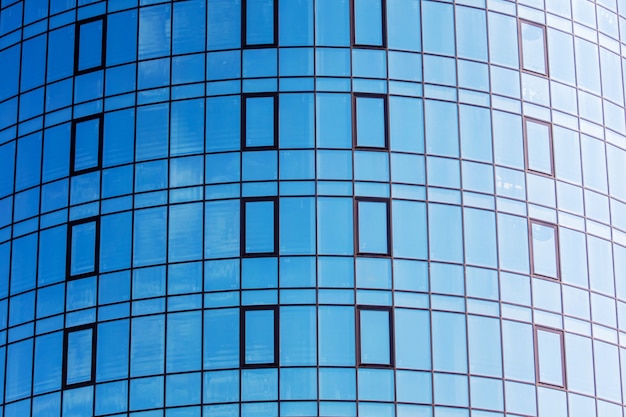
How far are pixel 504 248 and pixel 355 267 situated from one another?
450cm

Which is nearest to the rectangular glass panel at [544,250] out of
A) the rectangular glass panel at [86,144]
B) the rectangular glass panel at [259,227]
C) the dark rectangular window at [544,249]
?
the dark rectangular window at [544,249]

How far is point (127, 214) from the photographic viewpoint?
49531mm

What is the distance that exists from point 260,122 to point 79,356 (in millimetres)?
8291

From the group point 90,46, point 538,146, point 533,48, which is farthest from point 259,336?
point 533,48

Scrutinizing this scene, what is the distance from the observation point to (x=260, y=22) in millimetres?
50375

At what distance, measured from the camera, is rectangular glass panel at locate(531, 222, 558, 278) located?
49.8 metres

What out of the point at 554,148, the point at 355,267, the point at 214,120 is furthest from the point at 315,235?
the point at 554,148

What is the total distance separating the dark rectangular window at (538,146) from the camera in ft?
167

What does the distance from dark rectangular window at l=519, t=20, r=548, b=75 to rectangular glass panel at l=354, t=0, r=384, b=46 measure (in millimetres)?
4479

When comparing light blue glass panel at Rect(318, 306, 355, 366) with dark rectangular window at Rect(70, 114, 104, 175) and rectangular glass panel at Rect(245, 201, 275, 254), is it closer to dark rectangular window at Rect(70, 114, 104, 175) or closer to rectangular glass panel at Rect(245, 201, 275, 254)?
rectangular glass panel at Rect(245, 201, 275, 254)

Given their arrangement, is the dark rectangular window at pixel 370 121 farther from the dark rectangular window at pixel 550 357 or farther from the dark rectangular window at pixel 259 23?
the dark rectangular window at pixel 550 357

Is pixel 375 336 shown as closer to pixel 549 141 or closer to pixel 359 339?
pixel 359 339

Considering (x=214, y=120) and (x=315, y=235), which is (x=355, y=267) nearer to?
(x=315, y=235)

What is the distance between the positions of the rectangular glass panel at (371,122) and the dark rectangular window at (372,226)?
5.58 feet
